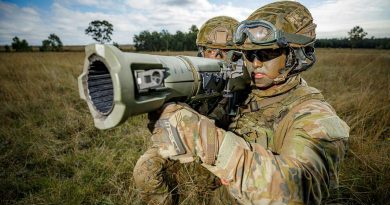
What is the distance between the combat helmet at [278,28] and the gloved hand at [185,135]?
1119 mm

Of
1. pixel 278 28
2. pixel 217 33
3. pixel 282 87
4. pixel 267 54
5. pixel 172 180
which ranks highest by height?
pixel 217 33

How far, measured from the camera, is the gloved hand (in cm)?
130

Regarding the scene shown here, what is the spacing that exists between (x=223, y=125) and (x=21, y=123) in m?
4.50

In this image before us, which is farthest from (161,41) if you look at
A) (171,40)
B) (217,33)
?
(217,33)

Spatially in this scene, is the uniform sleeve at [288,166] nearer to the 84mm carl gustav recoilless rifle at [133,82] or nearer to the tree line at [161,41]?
the 84mm carl gustav recoilless rifle at [133,82]

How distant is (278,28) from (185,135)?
146 cm

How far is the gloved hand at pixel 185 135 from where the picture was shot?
4.28 ft

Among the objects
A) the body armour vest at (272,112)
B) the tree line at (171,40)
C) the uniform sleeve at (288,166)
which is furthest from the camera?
the tree line at (171,40)

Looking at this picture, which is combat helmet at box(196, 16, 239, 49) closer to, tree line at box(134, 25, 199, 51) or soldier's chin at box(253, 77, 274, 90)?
soldier's chin at box(253, 77, 274, 90)

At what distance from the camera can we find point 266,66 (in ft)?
6.98

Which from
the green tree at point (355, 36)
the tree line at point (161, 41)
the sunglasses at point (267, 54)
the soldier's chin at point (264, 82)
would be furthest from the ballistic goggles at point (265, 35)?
the green tree at point (355, 36)

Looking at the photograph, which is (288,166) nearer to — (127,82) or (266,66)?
(127,82)

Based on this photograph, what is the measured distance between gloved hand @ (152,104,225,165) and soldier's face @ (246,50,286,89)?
100 cm

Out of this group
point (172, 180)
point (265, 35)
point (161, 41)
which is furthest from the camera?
point (161, 41)
